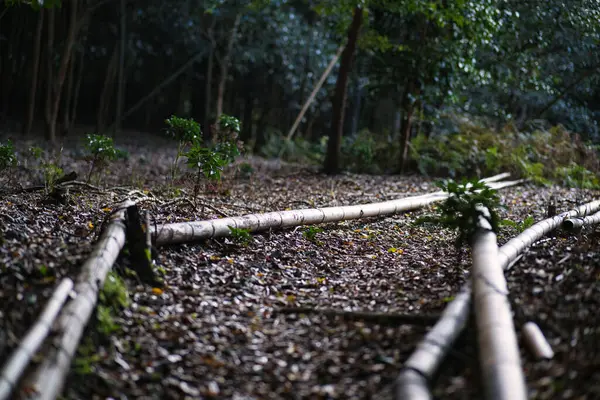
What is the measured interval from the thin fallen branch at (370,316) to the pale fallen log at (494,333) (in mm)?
340

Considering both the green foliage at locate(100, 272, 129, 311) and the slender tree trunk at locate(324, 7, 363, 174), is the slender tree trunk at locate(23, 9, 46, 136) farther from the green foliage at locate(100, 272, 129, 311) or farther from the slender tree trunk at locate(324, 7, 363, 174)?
the green foliage at locate(100, 272, 129, 311)

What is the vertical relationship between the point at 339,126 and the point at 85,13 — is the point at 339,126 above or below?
below

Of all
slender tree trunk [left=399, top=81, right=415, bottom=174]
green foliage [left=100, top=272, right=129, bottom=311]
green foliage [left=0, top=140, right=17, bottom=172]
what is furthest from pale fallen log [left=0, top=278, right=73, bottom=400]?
slender tree trunk [left=399, top=81, right=415, bottom=174]

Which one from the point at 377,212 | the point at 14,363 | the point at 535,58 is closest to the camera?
the point at 14,363

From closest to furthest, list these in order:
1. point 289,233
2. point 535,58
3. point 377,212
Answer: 1. point 289,233
2. point 377,212
3. point 535,58

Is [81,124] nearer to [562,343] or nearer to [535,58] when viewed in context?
[535,58]

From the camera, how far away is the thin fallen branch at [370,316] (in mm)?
3354

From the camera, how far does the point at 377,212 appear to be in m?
6.80

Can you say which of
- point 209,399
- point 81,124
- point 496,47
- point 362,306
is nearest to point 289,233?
point 362,306

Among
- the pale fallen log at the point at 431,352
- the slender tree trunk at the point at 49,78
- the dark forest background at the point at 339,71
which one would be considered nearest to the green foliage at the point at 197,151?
the pale fallen log at the point at 431,352

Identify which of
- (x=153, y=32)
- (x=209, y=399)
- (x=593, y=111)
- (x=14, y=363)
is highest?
(x=153, y=32)

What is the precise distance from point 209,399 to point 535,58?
13.1 metres

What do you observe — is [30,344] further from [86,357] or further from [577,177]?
[577,177]

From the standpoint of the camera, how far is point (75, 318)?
274 cm
